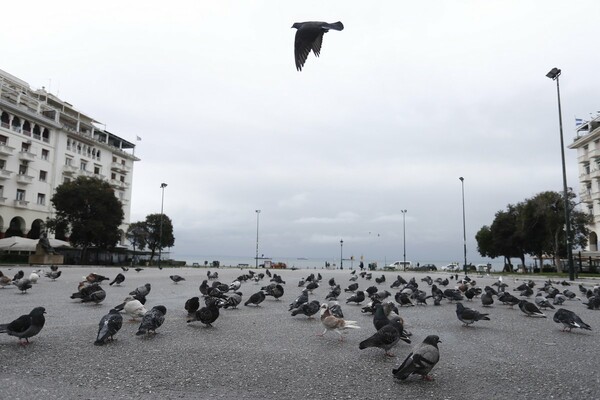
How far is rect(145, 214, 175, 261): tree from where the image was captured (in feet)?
230

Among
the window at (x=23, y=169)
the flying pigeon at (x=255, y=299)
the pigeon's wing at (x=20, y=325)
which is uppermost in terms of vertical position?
the window at (x=23, y=169)

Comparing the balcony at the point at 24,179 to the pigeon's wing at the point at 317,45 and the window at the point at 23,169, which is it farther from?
the pigeon's wing at the point at 317,45

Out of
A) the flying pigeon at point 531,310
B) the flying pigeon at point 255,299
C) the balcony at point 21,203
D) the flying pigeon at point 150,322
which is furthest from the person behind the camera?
the balcony at point 21,203

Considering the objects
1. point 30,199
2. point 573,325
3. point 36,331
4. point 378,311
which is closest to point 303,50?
point 378,311

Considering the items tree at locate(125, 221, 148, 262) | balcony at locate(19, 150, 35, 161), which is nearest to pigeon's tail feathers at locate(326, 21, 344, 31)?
balcony at locate(19, 150, 35, 161)

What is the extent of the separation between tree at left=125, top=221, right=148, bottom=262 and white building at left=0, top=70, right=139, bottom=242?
8.87 m

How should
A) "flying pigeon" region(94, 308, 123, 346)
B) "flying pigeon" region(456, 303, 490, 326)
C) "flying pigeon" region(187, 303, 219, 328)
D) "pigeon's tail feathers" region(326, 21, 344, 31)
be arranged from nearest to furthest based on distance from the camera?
"pigeon's tail feathers" region(326, 21, 344, 31) < "flying pigeon" region(94, 308, 123, 346) < "flying pigeon" region(187, 303, 219, 328) < "flying pigeon" region(456, 303, 490, 326)

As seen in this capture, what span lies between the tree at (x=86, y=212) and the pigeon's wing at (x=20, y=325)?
156ft

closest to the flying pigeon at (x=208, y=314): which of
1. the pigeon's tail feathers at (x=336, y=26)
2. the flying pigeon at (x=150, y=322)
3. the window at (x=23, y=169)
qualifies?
the flying pigeon at (x=150, y=322)

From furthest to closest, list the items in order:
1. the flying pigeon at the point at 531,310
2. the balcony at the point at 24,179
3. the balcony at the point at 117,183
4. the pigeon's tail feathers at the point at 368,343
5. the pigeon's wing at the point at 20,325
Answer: the balcony at the point at 117,183 < the balcony at the point at 24,179 < the flying pigeon at the point at 531,310 < the pigeon's wing at the point at 20,325 < the pigeon's tail feathers at the point at 368,343

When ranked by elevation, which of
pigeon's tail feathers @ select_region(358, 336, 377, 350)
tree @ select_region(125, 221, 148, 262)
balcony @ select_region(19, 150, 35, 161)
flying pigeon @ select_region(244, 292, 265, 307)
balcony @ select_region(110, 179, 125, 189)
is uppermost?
balcony @ select_region(19, 150, 35, 161)

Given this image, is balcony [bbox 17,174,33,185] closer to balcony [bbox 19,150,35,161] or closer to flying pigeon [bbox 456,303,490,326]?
balcony [bbox 19,150,35,161]

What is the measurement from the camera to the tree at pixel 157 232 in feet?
230

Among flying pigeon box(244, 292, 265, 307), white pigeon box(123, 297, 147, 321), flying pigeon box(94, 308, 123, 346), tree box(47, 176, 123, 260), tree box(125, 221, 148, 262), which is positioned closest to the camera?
flying pigeon box(94, 308, 123, 346)
